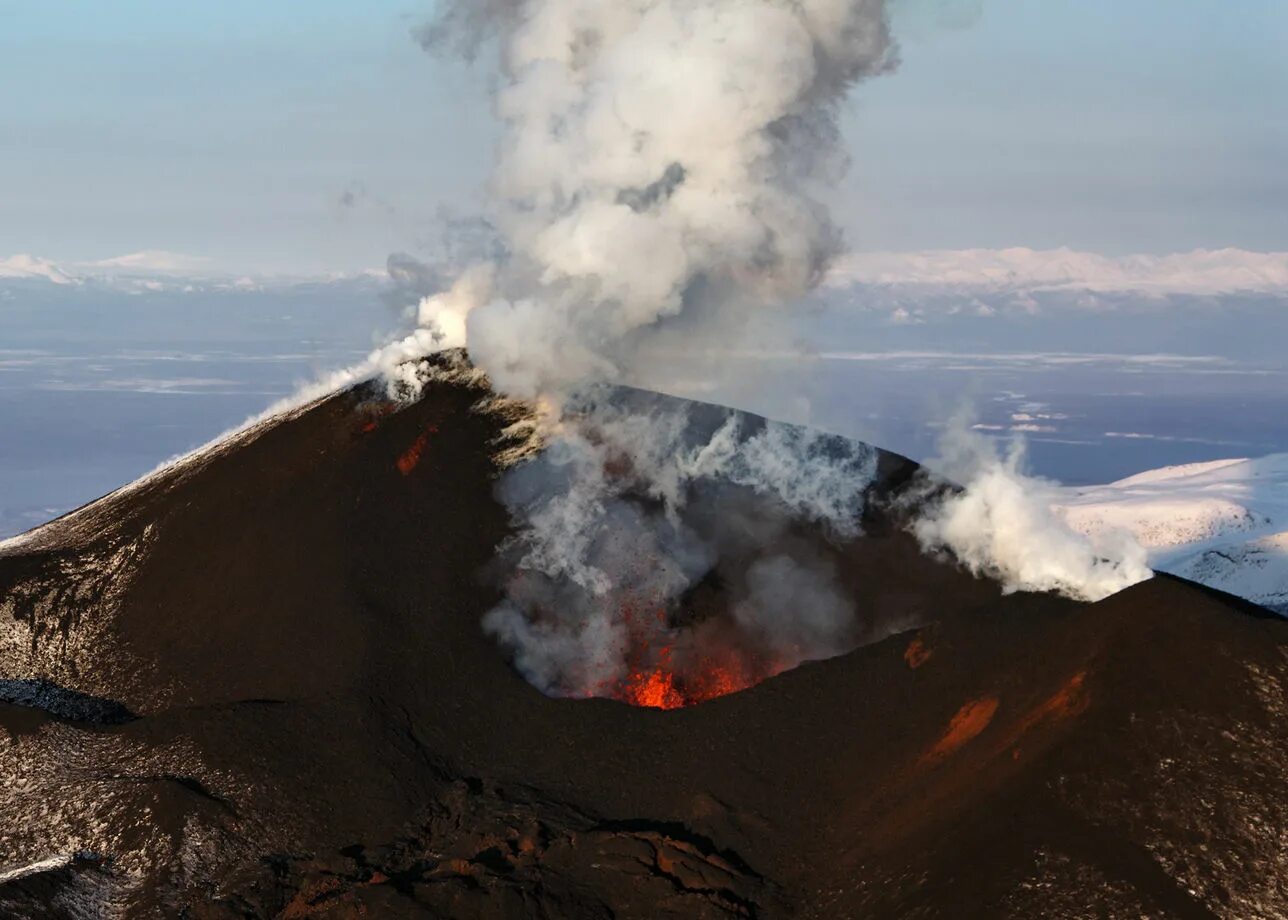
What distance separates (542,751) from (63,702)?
2008 cm

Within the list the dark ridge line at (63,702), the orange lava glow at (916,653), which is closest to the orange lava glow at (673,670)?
the orange lava glow at (916,653)

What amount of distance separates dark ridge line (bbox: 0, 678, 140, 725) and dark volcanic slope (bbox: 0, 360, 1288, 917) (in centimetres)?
18

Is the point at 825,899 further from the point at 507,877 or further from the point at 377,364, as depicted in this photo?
the point at 377,364

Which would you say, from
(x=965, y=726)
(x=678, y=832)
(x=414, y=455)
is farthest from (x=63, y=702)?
(x=965, y=726)

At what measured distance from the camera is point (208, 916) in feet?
139

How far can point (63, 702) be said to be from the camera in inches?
2221

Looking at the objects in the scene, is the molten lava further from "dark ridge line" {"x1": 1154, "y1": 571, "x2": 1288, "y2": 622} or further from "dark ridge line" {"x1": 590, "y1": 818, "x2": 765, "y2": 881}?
"dark ridge line" {"x1": 1154, "y1": 571, "x2": 1288, "y2": 622}

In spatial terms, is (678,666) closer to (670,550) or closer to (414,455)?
(670,550)

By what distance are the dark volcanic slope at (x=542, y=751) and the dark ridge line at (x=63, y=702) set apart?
182 mm

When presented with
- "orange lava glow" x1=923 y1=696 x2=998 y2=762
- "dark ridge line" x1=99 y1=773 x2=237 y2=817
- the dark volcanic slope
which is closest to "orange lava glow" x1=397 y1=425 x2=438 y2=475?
the dark volcanic slope

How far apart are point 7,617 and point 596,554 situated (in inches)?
1012

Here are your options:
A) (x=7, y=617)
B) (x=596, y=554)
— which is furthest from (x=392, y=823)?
(x=7, y=617)

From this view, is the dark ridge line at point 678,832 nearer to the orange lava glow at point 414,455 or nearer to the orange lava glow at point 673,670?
the orange lava glow at point 673,670

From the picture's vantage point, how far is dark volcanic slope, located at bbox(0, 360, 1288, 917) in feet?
133
